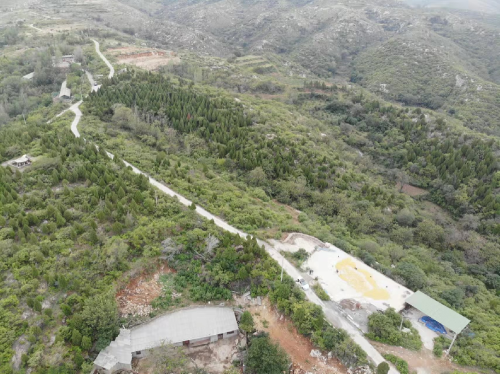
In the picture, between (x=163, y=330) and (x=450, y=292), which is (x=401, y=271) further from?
(x=163, y=330)

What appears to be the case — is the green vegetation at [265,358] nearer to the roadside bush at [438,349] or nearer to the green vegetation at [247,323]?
the green vegetation at [247,323]

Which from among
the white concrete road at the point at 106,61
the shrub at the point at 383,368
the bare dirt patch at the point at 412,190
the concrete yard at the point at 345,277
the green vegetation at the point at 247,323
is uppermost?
the shrub at the point at 383,368

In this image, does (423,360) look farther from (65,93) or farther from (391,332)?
(65,93)

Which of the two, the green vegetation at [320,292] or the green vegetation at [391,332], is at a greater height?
the green vegetation at [391,332]

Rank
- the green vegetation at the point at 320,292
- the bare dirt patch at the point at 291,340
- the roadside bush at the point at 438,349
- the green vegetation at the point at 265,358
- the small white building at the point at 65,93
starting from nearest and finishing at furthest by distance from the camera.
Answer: the green vegetation at the point at 265,358 < the bare dirt patch at the point at 291,340 < the roadside bush at the point at 438,349 < the green vegetation at the point at 320,292 < the small white building at the point at 65,93

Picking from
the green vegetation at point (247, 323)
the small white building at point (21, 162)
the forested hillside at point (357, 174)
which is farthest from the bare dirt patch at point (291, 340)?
the small white building at point (21, 162)

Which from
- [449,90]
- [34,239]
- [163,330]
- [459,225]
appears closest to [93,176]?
[34,239]

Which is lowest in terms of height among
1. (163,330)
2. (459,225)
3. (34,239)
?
(459,225)
